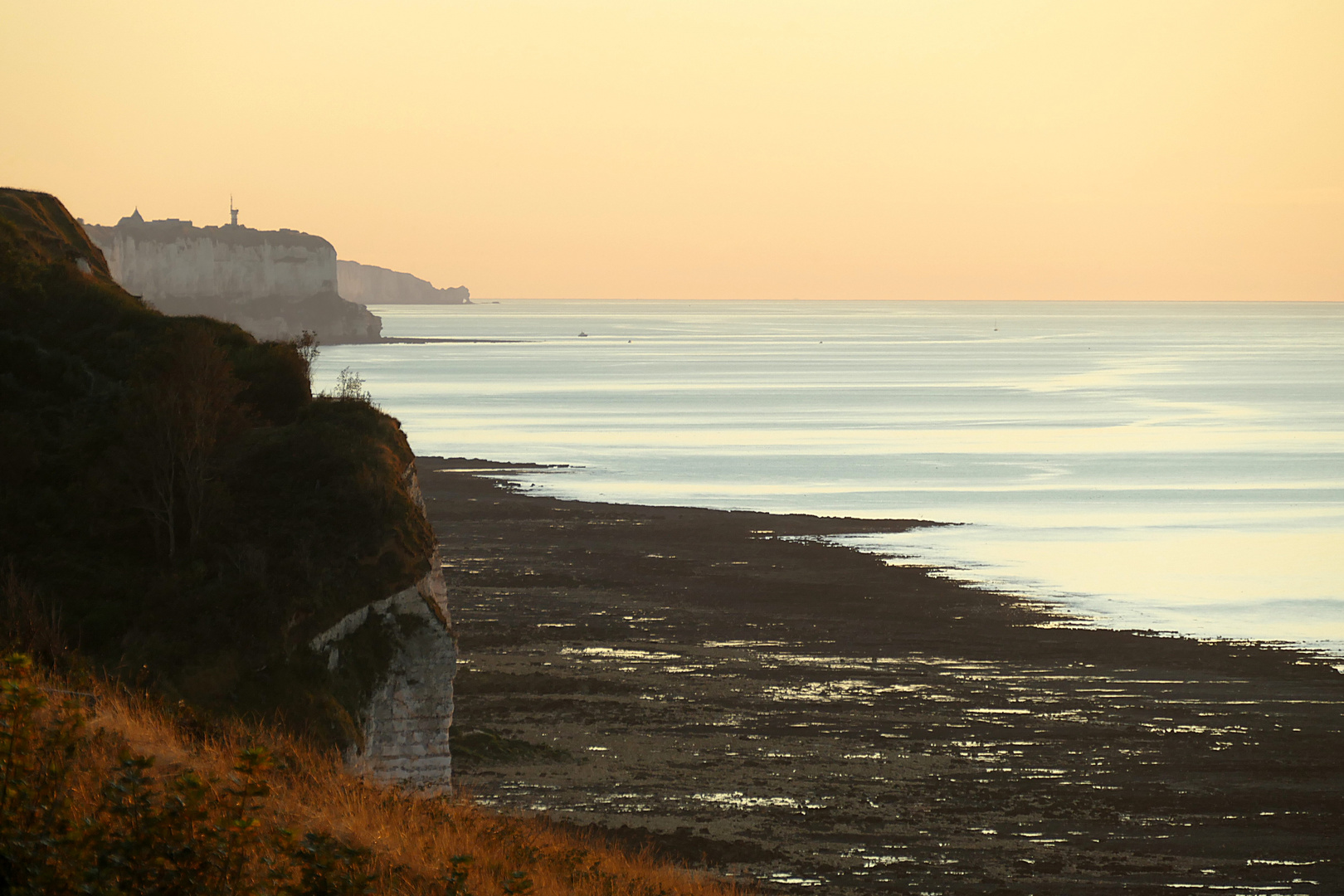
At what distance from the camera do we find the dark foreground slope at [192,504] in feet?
61.9

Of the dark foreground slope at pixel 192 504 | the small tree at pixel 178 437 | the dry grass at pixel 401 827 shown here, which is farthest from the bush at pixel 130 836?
the small tree at pixel 178 437

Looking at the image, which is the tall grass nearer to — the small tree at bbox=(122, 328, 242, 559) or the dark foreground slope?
the dark foreground slope

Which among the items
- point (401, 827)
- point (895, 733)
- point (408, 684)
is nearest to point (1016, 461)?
point (895, 733)

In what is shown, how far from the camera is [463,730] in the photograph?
24469 mm

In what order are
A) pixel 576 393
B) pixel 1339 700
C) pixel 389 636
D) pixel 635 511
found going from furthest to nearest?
pixel 576 393
pixel 635 511
pixel 1339 700
pixel 389 636

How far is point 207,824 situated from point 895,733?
16.9m

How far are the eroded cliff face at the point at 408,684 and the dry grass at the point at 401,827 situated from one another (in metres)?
3.92

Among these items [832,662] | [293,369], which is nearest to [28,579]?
[293,369]

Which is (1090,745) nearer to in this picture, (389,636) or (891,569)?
(389,636)

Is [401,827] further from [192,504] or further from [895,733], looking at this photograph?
[895,733]

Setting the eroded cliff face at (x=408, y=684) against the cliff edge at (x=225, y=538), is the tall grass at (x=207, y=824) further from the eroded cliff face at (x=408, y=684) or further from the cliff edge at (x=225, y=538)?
the eroded cliff face at (x=408, y=684)

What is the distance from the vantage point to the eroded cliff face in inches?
770

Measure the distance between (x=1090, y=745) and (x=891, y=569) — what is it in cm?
1675

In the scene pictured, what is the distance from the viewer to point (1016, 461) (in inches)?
2844
